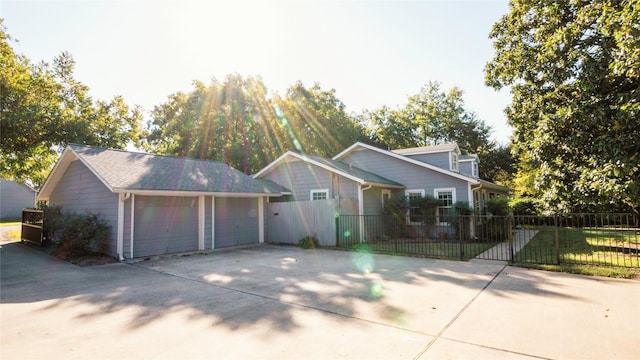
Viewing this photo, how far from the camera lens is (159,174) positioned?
1233 cm

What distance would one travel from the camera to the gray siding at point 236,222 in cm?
1342

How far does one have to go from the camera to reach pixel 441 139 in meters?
38.7

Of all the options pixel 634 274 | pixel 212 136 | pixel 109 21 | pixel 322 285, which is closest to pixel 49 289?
pixel 322 285

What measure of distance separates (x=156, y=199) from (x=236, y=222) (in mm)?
3597

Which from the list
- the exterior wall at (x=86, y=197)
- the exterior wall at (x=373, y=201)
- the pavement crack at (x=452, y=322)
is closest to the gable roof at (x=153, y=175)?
the exterior wall at (x=86, y=197)

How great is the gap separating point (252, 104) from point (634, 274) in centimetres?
3008

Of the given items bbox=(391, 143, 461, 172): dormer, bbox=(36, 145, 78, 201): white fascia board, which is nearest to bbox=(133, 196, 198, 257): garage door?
bbox=(36, 145, 78, 201): white fascia board

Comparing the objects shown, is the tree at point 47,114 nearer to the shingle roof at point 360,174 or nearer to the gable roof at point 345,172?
the gable roof at point 345,172

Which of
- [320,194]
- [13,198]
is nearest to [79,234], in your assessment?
[320,194]

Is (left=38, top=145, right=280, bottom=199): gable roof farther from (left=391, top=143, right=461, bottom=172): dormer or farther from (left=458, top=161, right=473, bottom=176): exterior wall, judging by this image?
(left=458, top=161, right=473, bottom=176): exterior wall

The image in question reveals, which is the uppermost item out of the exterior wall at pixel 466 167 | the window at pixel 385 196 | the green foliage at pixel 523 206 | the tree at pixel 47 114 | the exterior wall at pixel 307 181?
the tree at pixel 47 114

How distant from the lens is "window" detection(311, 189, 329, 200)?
53.6ft

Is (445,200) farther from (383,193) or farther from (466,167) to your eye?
(466,167)

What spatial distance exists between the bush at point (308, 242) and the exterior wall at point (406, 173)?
6.41 m
